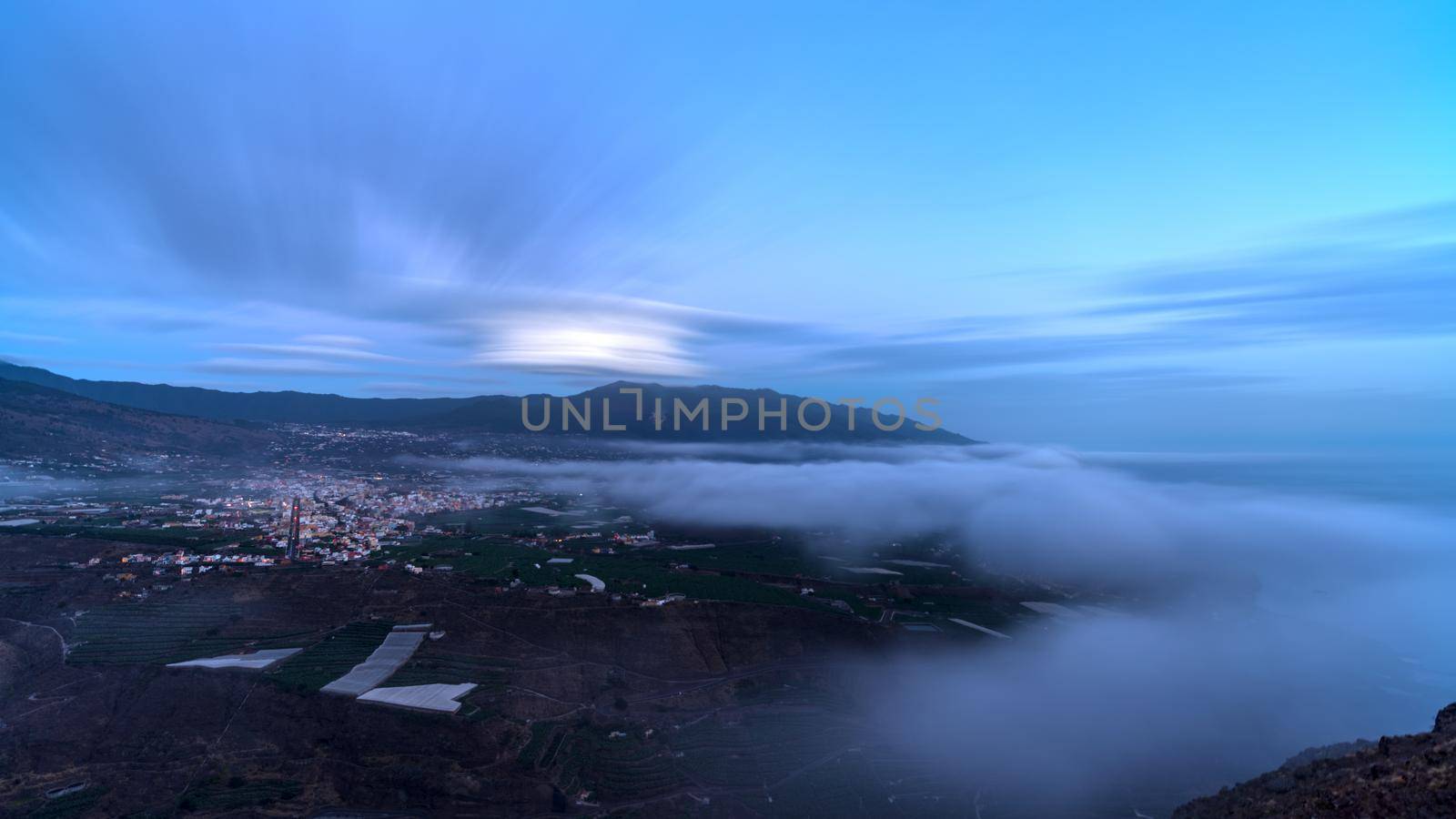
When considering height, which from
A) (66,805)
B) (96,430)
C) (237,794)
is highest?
(96,430)

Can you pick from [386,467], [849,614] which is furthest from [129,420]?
[849,614]

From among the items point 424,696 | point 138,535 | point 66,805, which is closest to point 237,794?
point 66,805

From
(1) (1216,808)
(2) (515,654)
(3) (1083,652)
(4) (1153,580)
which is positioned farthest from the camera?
(4) (1153,580)

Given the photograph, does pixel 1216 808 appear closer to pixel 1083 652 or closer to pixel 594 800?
pixel 594 800

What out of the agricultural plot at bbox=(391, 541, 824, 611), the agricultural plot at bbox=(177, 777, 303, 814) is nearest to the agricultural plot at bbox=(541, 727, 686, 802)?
the agricultural plot at bbox=(177, 777, 303, 814)

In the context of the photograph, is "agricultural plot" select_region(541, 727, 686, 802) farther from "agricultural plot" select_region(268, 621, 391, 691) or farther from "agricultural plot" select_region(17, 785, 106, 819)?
"agricultural plot" select_region(17, 785, 106, 819)

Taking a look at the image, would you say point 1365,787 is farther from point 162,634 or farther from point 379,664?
point 162,634
